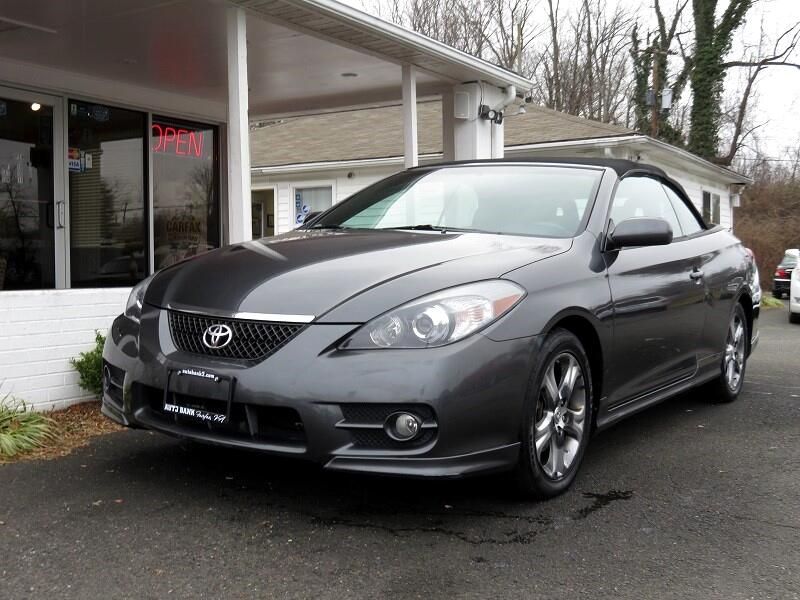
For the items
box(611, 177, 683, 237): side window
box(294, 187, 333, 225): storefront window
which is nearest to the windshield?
box(611, 177, 683, 237): side window

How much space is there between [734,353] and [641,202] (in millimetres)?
1750

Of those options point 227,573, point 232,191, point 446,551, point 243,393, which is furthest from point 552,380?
point 232,191

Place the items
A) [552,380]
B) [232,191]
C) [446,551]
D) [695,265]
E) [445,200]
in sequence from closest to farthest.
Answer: [446,551] < [552,380] < [445,200] < [695,265] < [232,191]

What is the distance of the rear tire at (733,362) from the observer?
5.69 metres

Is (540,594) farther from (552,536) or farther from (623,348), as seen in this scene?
(623,348)

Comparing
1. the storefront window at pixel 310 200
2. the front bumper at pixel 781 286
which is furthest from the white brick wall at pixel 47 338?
the front bumper at pixel 781 286

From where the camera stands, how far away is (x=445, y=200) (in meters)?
4.55

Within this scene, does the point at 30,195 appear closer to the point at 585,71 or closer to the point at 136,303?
the point at 136,303

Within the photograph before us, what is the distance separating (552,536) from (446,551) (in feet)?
1.49

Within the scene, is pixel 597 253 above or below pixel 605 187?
below

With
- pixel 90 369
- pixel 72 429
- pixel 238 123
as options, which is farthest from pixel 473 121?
pixel 72 429

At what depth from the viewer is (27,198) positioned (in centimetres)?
848

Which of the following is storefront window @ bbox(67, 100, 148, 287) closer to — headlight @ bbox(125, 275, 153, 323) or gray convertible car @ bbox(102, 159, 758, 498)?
gray convertible car @ bbox(102, 159, 758, 498)

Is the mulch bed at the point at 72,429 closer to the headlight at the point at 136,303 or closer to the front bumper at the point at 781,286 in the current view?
the headlight at the point at 136,303
